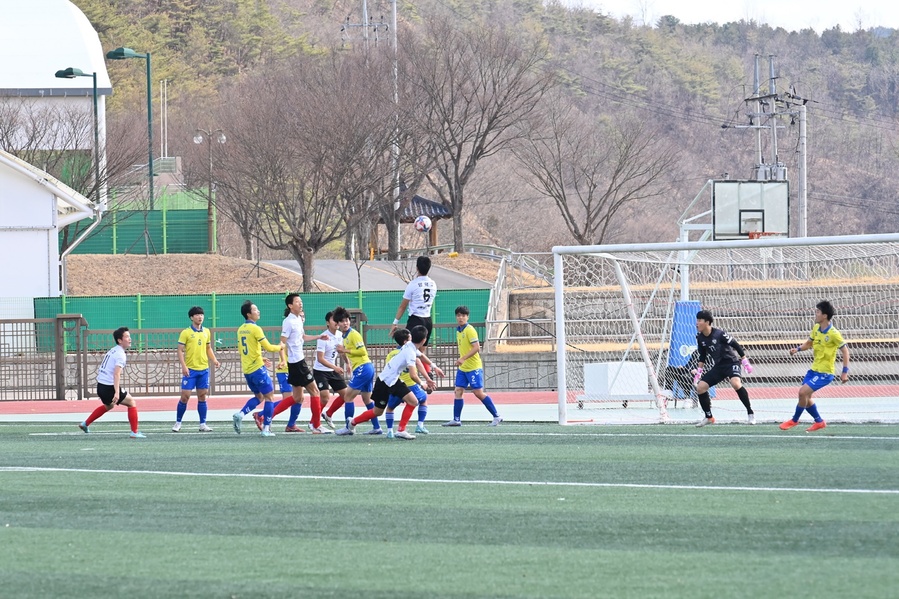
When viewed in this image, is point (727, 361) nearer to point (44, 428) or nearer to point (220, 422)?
point (220, 422)

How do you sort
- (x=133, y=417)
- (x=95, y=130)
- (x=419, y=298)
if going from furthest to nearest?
(x=95, y=130) → (x=419, y=298) → (x=133, y=417)

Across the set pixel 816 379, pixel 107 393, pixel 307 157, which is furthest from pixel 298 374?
pixel 307 157

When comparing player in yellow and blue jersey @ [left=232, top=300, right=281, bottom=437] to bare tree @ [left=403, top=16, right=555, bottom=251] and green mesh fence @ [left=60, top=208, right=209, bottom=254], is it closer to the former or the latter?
bare tree @ [left=403, top=16, right=555, bottom=251]

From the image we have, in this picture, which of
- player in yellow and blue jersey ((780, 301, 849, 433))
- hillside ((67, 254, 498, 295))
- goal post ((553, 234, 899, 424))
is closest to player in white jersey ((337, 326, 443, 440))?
goal post ((553, 234, 899, 424))

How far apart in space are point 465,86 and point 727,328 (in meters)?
34.2

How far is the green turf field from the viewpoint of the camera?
6.74 metres

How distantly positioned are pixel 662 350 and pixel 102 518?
1302 centimetres

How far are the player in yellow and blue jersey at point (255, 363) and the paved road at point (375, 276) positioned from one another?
31.5 metres

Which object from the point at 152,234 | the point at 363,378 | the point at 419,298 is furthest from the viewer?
the point at 152,234

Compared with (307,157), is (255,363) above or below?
below

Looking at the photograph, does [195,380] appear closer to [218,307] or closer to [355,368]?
[355,368]

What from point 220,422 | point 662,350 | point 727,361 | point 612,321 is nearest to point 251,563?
point 727,361

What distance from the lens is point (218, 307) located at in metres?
35.4

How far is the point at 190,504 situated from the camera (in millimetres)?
9914
